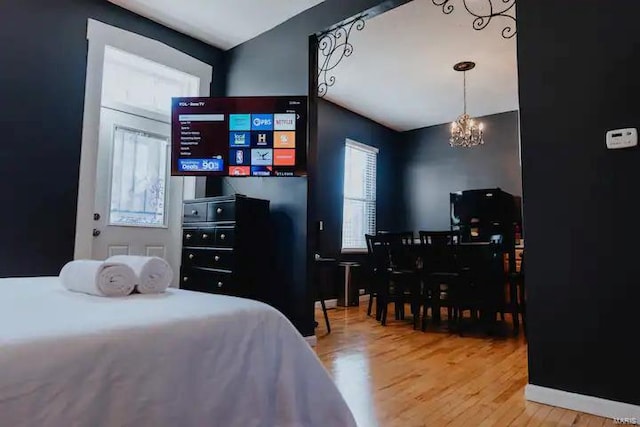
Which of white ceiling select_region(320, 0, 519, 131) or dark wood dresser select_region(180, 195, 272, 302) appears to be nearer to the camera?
dark wood dresser select_region(180, 195, 272, 302)

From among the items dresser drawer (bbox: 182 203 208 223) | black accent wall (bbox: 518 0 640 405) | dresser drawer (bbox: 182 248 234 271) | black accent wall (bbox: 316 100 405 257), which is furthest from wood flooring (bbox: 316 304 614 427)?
black accent wall (bbox: 316 100 405 257)

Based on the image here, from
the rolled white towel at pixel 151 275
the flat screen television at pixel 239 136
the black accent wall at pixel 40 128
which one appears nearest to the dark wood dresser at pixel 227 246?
the flat screen television at pixel 239 136

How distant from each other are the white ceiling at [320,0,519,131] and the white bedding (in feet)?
10.8

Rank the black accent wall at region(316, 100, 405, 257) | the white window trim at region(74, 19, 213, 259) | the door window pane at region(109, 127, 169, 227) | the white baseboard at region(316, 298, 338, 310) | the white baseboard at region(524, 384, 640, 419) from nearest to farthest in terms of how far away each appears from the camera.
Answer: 1. the white baseboard at region(524, 384, 640, 419)
2. the white window trim at region(74, 19, 213, 259)
3. the door window pane at region(109, 127, 169, 227)
4. the white baseboard at region(316, 298, 338, 310)
5. the black accent wall at region(316, 100, 405, 257)

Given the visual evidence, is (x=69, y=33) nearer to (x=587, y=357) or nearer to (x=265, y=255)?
(x=265, y=255)

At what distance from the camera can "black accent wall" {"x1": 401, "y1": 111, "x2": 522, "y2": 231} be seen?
6.08 meters

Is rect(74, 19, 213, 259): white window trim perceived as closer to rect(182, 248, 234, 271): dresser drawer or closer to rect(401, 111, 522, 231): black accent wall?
rect(182, 248, 234, 271): dresser drawer

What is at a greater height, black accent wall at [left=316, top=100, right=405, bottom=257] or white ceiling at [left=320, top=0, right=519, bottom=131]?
white ceiling at [left=320, top=0, right=519, bottom=131]

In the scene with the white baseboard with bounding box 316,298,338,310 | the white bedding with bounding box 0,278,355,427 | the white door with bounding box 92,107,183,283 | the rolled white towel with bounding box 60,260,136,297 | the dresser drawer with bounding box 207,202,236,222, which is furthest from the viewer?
the white baseboard with bounding box 316,298,338,310

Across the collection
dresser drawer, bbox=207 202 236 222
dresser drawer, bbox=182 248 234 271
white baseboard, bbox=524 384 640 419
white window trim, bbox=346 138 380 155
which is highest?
white window trim, bbox=346 138 380 155

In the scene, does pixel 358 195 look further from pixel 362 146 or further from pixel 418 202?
pixel 418 202

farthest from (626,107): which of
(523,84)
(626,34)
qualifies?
(523,84)

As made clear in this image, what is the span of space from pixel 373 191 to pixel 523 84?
435 centimetres

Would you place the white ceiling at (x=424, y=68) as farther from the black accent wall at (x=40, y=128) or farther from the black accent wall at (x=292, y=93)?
the black accent wall at (x=40, y=128)
